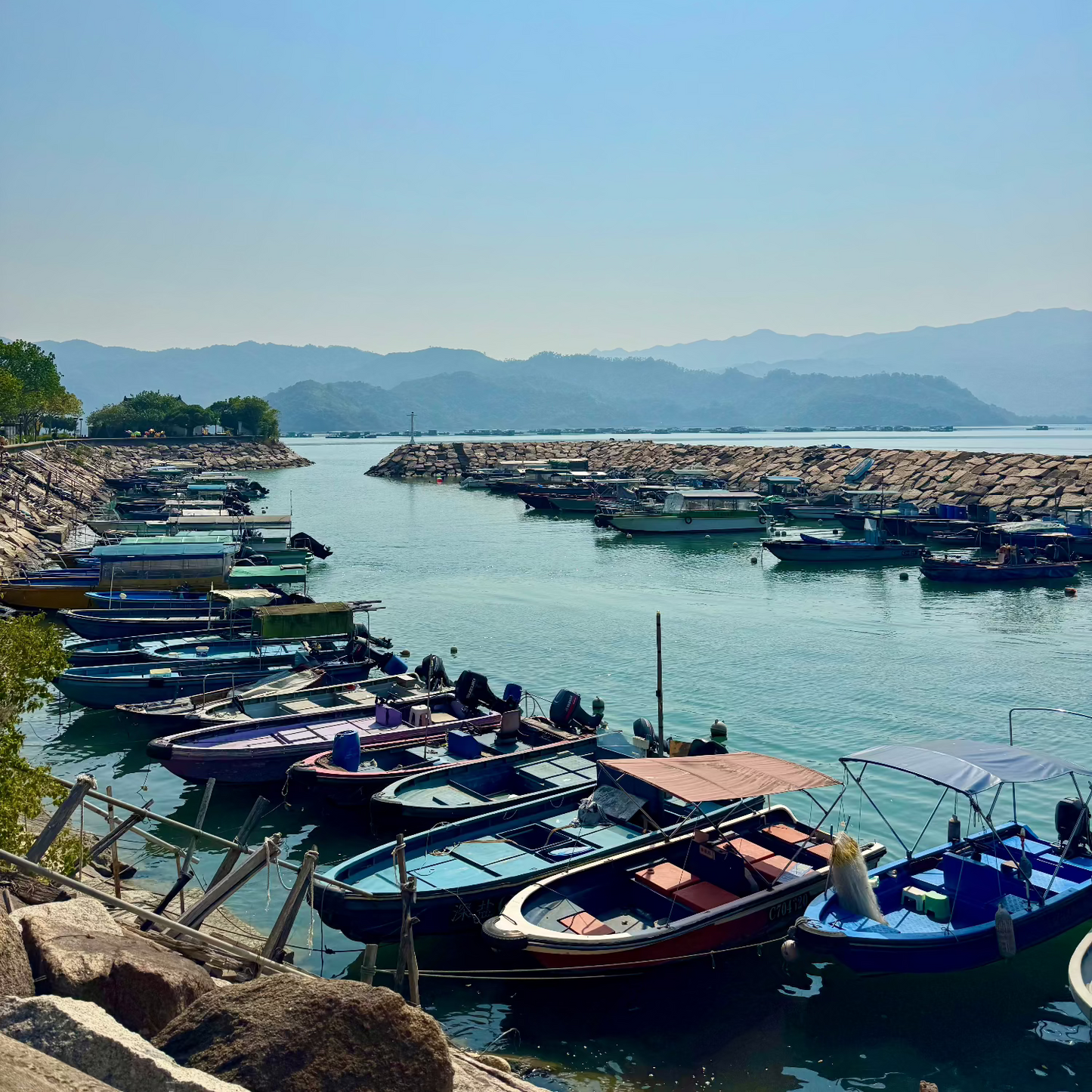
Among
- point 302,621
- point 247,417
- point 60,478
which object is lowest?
point 302,621

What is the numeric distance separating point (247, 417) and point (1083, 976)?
175441 millimetres

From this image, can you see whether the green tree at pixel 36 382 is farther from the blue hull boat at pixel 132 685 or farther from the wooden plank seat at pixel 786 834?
the wooden plank seat at pixel 786 834

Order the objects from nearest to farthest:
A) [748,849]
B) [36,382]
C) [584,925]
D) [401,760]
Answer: [584,925] < [748,849] < [401,760] < [36,382]

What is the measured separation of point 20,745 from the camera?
14.2 meters

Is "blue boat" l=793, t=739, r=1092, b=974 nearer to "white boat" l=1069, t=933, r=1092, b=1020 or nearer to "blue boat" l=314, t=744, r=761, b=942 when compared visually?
"white boat" l=1069, t=933, r=1092, b=1020

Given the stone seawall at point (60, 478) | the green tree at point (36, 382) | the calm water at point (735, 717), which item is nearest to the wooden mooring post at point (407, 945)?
the calm water at point (735, 717)

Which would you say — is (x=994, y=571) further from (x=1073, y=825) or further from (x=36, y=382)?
(x=36, y=382)

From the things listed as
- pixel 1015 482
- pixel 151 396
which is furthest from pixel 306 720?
pixel 151 396

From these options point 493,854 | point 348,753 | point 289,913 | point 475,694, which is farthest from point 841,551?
point 289,913

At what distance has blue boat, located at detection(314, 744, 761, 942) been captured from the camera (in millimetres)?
15016

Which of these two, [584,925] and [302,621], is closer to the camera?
[584,925]

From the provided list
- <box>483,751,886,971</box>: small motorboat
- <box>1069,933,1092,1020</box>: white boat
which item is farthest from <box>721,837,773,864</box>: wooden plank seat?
<box>1069,933,1092,1020</box>: white boat

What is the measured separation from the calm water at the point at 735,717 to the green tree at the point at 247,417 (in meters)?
106

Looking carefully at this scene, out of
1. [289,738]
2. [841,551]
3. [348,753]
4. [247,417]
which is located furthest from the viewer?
[247,417]
